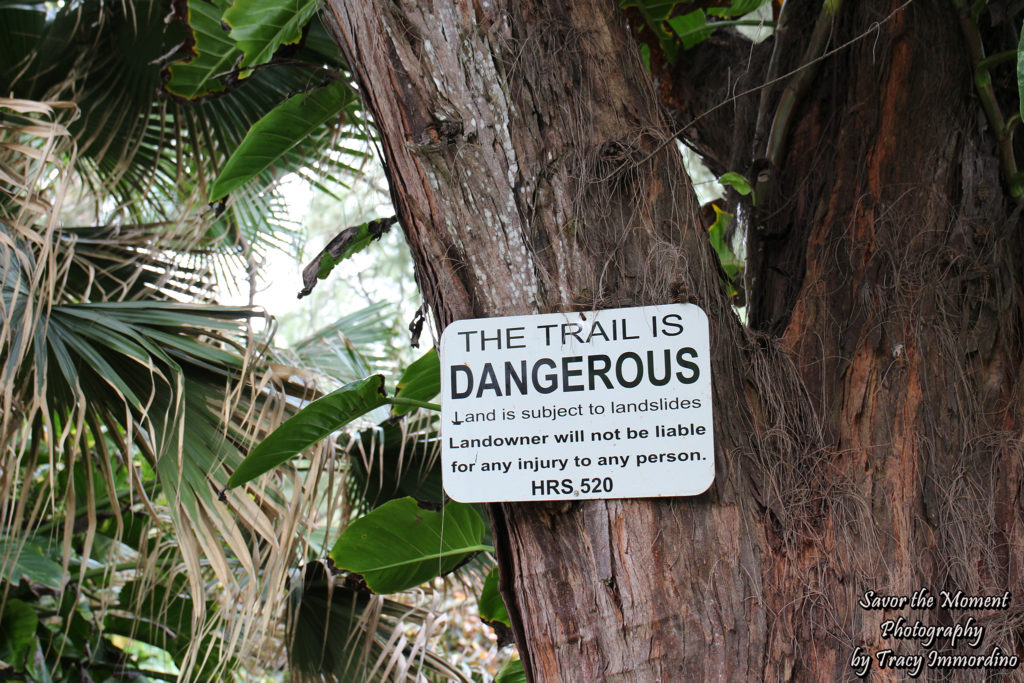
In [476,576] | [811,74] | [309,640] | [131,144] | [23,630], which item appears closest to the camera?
[811,74]

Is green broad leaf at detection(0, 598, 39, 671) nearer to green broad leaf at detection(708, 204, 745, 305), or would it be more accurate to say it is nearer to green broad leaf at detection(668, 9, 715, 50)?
green broad leaf at detection(708, 204, 745, 305)

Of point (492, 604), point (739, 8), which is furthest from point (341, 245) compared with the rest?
point (739, 8)

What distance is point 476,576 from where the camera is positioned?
7.04ft

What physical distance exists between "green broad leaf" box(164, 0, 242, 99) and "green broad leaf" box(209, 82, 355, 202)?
0.82 feet

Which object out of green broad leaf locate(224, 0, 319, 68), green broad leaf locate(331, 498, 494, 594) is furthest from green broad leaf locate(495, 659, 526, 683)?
green broad leaf locate(224, 0, 319, 68)

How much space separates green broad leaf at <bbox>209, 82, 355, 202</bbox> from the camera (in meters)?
1.42

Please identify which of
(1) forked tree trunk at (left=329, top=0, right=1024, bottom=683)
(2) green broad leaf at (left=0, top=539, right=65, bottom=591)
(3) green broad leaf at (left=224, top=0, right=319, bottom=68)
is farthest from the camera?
(2) green broad leaf at (left=0, top=539, right=65, bottom=591)

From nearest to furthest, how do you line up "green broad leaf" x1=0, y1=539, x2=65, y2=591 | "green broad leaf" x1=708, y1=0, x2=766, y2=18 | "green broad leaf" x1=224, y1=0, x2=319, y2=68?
"green broad leaf" x1=224, y1=0, x2=319, y2=68, "green broad leaf" x1=708, y1=0, x2=766, y2=18, "green broad leaf" x1=0, y1=539, x2=65, y2=591

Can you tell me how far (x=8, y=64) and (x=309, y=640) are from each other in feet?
5.88

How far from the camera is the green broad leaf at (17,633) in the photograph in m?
1.96

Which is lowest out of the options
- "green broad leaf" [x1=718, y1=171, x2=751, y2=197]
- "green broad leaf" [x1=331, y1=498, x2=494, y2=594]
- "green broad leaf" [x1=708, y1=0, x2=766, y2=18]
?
"green broad leaf" [x1=331, y1=498, x2=494, y2=594]

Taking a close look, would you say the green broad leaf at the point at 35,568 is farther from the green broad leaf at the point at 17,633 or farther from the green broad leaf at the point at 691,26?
the green broad leaf at the point at 691,26

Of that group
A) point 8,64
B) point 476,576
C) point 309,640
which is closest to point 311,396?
point 309,640

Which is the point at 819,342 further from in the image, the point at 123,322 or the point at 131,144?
the point at 131,144
